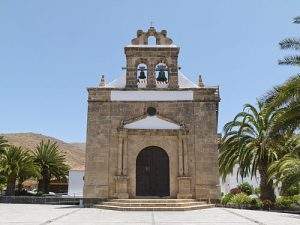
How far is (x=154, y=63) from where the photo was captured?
22.4 m

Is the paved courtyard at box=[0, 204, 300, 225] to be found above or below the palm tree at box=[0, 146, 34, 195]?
below

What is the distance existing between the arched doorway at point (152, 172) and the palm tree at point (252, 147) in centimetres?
362

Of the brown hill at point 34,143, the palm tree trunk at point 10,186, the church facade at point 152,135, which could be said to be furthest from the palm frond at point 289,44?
the brown hill at point 34,143

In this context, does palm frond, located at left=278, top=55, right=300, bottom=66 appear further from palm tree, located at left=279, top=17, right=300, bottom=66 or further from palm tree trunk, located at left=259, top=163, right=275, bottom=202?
palm tree trunk, located at left=259, top=163, right=275, bottom=202

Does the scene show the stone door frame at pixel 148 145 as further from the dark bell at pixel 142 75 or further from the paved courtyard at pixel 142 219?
the paved courtyard at pixel 142 219

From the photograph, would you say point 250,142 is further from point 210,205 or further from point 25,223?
point 25,223

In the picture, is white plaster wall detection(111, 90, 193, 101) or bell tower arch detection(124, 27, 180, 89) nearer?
→ white plaster wall detection(111, 90, 193, 101)

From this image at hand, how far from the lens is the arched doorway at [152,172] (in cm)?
2114

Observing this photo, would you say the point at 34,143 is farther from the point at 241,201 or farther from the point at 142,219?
the point at 142,219

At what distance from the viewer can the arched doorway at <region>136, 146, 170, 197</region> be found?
69.4 feet

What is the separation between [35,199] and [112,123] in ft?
26.0

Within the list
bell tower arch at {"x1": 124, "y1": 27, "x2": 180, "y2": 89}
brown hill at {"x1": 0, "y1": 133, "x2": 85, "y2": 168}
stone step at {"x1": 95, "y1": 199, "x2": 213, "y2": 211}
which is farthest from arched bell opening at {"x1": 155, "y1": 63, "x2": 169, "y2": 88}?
brown hill at {"x1": 0, "y1": 133, "x2": 85, "y2": 168}

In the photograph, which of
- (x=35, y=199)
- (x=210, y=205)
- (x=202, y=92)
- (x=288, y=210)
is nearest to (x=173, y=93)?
→ (x=202, y=92)

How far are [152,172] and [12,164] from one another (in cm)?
1495
